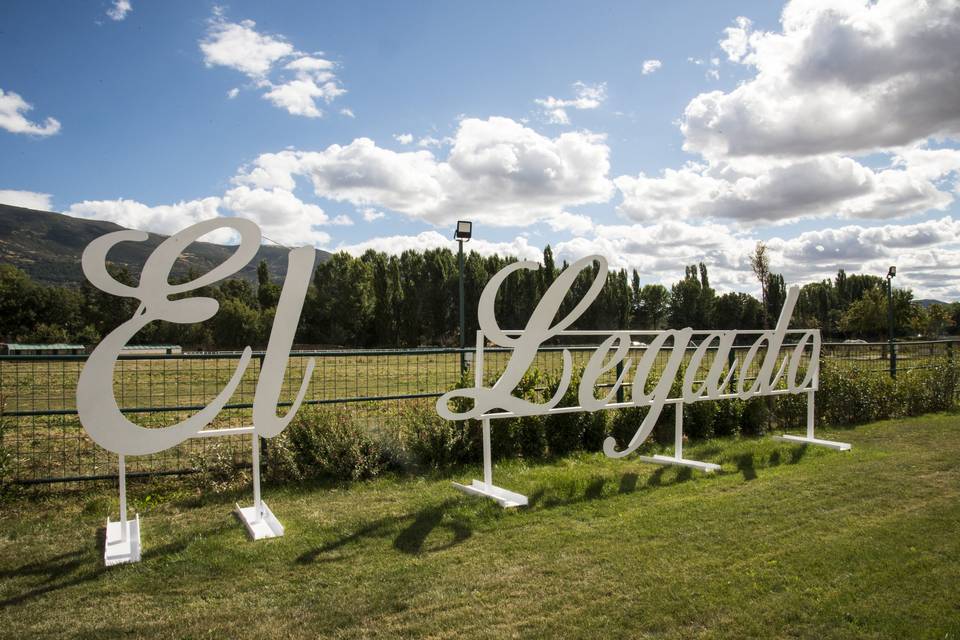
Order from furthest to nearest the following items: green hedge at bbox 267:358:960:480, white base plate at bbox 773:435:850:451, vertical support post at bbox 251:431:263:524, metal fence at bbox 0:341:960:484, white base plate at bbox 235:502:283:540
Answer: white base plate at bbox 773:435:850:451 < green hedge at bbox 267:358:960:480 < metal fence at bbox 0:341:960:484 < vertical support post at bbox 251:431:263:524 < white base plate at bbox 235:502:283:540

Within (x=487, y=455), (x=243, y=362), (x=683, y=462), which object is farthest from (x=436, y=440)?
(x=683, y=462)

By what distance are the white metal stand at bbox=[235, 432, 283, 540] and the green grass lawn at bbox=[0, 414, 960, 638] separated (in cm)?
12

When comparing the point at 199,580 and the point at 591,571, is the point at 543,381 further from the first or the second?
the point at 199,580

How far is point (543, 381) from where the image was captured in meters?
9.37

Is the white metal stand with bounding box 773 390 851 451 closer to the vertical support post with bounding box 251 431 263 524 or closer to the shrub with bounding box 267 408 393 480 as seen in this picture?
the shrub with bounding box 267 408 393 480

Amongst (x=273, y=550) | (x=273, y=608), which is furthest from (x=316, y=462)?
(x=273, y=608)

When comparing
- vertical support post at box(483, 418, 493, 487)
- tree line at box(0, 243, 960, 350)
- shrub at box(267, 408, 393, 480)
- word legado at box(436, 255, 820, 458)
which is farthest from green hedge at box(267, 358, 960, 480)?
tree line at box(0, 243, 960, 350)

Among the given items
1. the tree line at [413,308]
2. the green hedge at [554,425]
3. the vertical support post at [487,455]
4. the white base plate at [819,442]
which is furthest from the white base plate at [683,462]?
the tree line at [413,308]

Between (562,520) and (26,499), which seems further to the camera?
(26,499)

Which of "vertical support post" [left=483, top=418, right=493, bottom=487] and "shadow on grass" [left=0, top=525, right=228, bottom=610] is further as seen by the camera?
"vertical support post" [left=483, top=418, right=493, bottom=487]

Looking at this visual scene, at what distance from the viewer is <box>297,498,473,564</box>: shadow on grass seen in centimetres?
507

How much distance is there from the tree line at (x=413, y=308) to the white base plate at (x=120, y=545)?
47.3 metres

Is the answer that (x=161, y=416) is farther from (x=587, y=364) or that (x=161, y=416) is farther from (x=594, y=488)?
(x=594, y=488)

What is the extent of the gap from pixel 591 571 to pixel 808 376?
23.8 feet
